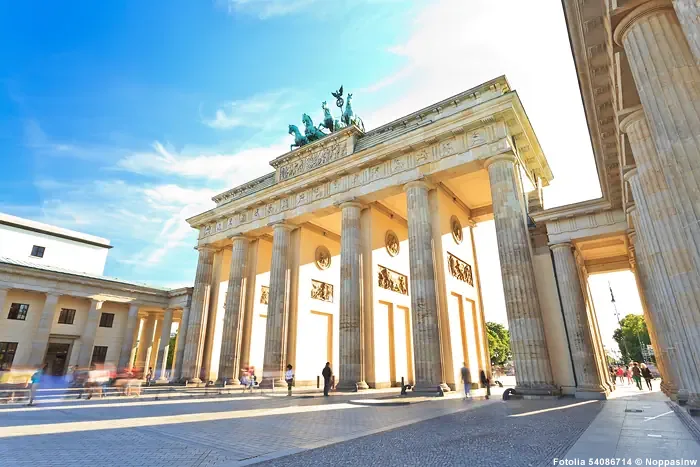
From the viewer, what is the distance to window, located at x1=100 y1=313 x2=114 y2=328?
32.7m

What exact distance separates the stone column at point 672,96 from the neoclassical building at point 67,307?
98.2 feet

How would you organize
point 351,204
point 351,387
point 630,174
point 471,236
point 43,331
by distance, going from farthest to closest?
point 43,331 < point 471,236 < point 351,204 < point 351,387 < point 630,174

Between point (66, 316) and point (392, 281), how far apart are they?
→ 27.7 meters

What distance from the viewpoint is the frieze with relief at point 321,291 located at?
981 inches

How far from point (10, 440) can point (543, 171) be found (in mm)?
24498

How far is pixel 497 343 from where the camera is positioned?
196ft

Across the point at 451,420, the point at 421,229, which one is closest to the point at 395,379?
the point at 421,229

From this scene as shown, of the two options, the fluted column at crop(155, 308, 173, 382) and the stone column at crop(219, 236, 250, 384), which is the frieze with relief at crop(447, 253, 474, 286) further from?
the fluted column at crop(155, 308, 173, 382)

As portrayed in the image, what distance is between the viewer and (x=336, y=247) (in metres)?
27.9

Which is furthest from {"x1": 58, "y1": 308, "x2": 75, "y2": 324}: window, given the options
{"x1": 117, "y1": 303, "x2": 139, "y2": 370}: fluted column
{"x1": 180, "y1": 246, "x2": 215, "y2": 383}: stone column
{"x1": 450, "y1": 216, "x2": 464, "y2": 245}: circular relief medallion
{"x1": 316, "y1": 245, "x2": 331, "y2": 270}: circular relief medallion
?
{"x1": 450, "y1": 216, "x2": 464, "y2": 245}: circular relief medallion

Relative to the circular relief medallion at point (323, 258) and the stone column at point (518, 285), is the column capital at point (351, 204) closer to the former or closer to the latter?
the circular relief medallion at point (323, 258)

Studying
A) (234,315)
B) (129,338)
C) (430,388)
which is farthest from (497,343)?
A: (129,338)

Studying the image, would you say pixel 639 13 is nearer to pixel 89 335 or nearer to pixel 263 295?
pixel 263 295

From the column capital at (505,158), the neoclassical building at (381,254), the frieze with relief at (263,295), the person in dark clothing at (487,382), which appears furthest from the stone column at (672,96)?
the frieze with relief at (263,295)
